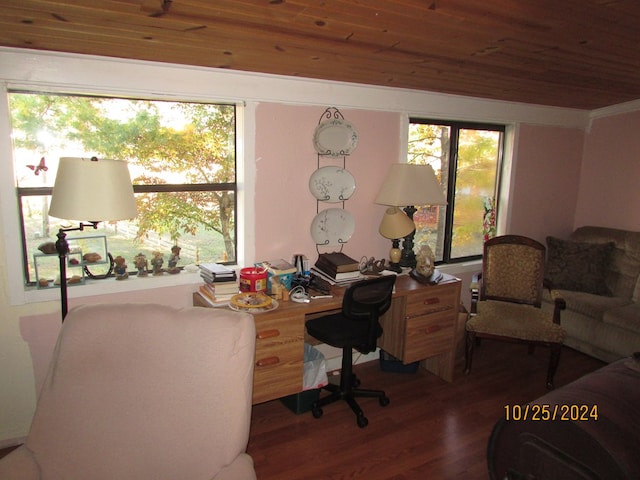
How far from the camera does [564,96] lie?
3.78 meters

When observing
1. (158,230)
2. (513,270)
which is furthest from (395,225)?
(158,230)

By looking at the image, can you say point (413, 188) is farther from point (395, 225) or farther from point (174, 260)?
point (174, 260)

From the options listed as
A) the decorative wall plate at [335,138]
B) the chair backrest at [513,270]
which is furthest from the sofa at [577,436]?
the decorative wall plate at [335,138]

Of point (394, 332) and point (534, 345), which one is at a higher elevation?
point (394, 332)

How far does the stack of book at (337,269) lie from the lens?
289 cm

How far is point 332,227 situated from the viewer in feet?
10.5

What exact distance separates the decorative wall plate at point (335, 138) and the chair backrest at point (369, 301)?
3.25 feet

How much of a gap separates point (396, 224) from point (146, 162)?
5.53 feet

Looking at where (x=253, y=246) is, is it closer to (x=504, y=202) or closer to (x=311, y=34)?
(x=311, y=34)

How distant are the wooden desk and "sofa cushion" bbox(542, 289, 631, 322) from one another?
0.98 meters

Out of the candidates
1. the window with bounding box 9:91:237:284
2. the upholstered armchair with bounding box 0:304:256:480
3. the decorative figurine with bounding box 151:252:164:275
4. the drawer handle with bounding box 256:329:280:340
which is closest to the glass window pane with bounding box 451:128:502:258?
the window with bounding box 9:91:237:284

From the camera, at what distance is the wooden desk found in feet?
8.00

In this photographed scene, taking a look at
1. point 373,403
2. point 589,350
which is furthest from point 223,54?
point 589,350
